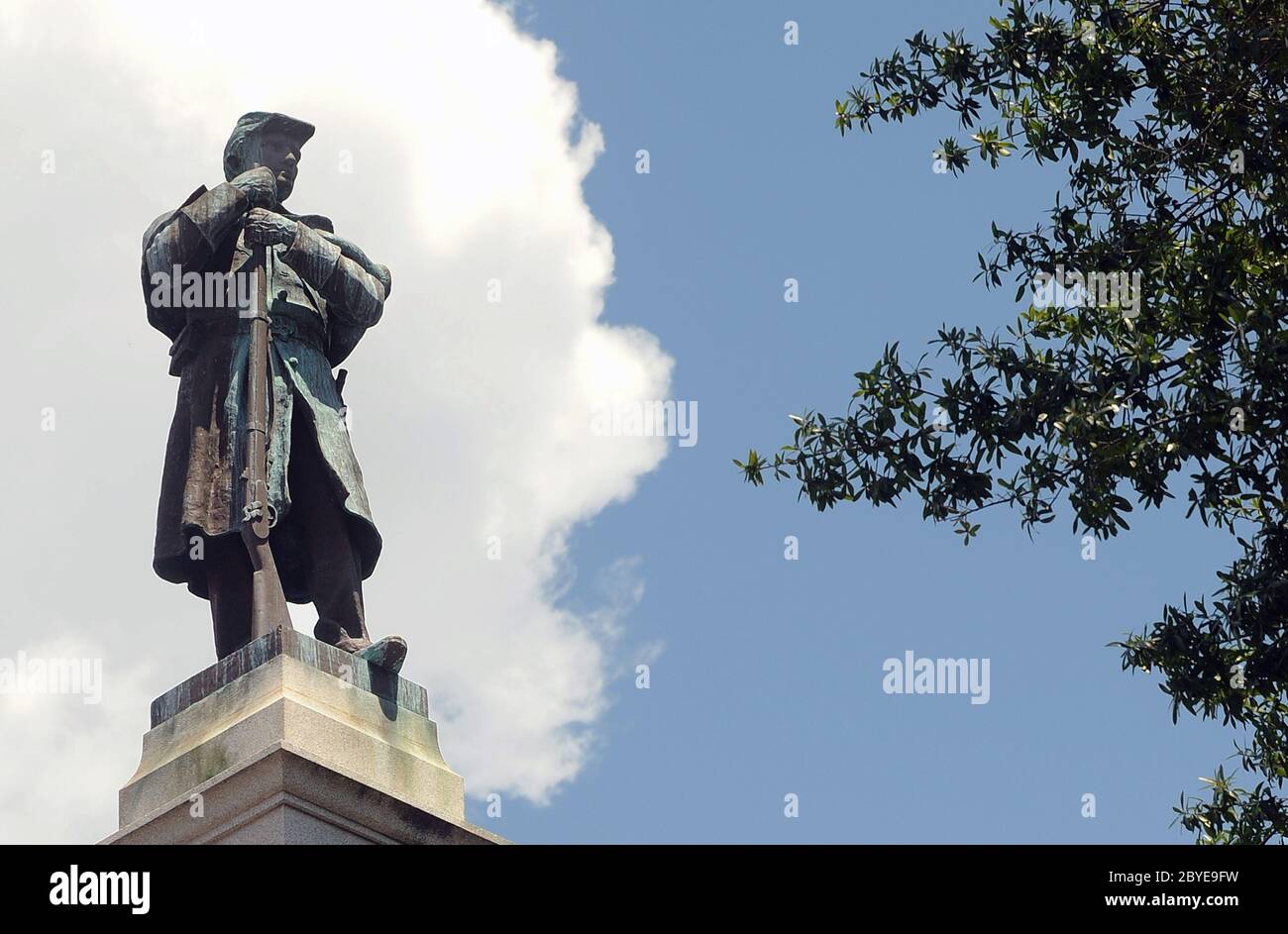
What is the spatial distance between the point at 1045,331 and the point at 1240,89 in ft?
6.38

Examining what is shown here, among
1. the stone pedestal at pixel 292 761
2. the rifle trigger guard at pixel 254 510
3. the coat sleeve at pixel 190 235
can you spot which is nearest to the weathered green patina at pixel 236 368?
the coat sleeve at pixel 190 235

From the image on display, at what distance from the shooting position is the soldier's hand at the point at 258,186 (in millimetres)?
13500

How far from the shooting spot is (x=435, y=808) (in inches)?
484

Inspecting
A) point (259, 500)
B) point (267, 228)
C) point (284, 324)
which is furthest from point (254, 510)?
point (267, 228)

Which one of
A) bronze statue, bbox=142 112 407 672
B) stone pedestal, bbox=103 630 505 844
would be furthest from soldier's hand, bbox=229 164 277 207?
stone pedestal, bbox=103 630 505 844

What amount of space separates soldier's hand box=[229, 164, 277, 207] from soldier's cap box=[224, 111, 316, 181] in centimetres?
28

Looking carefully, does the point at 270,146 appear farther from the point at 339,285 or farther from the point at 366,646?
the point at 366,646

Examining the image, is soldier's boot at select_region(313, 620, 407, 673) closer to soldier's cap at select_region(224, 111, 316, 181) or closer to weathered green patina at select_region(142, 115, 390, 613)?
weathered green patina at select_region(142, 115, 390, 613)

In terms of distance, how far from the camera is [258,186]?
13531 mm

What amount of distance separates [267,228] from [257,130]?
2.38 feet
